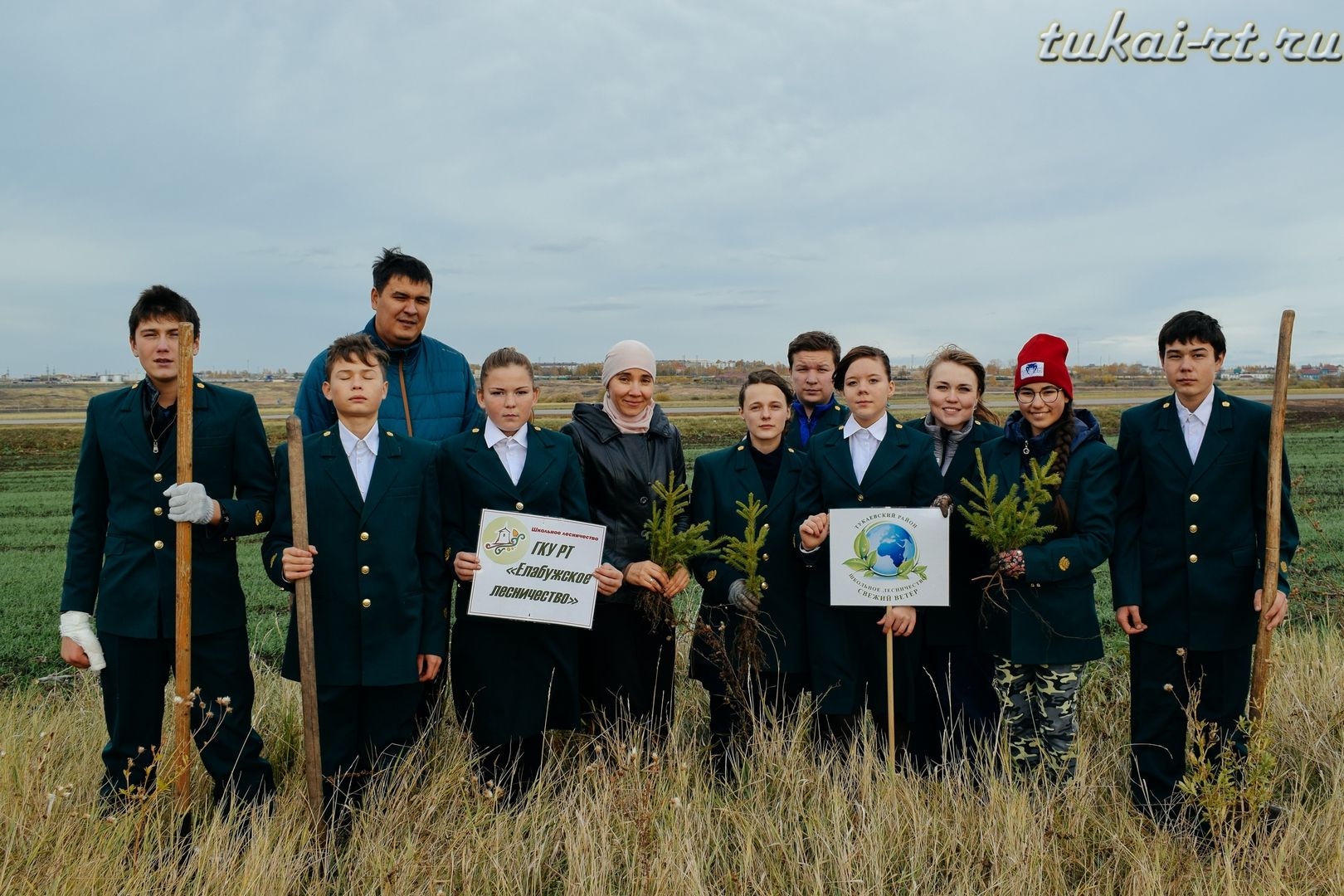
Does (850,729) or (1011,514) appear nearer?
(1011,514)

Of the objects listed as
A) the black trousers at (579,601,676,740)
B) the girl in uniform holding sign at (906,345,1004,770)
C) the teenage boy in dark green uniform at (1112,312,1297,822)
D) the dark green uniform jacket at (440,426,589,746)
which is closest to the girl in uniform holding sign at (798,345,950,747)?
the girl in uniform holding sign at (906,345,1004,770)

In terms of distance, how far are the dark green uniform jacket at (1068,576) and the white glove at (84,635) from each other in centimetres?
433

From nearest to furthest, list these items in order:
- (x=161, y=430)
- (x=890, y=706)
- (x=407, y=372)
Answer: (x=161, y=430)
(x=890, y=706)
(x=407, y=372)

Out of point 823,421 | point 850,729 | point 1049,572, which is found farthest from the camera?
point 823,421

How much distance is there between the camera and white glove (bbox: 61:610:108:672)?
4.13 meters

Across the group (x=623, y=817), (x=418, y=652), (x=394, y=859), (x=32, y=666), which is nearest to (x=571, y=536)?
(x=418, y=652)

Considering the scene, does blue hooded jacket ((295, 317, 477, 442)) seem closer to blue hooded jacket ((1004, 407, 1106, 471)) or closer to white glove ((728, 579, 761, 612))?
white glove ((728, 579, 761, 612))

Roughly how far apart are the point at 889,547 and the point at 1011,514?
24.8 inches

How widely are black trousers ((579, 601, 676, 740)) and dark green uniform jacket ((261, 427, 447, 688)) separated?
111cm

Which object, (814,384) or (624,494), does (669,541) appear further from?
(814,384)

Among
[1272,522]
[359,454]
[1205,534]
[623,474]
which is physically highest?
[359,454]

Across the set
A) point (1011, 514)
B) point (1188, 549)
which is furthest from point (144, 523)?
point (1188, 549)

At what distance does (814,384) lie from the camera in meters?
5.87

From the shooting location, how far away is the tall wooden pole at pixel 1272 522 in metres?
4.22
